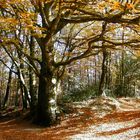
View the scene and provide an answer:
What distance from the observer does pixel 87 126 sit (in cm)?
1523

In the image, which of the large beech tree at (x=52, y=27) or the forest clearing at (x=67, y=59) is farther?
the forest clearing at (x=67, y=59)

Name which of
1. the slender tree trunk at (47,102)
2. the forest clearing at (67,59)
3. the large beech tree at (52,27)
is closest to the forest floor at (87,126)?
the forest clearing at (67,59)

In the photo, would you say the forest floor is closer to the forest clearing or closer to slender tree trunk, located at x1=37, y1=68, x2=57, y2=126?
the forest clearing

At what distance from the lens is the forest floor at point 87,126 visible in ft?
42.3

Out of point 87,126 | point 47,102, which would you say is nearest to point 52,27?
point 47,102

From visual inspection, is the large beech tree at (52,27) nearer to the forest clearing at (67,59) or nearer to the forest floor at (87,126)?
the forest clearing at (67,59)

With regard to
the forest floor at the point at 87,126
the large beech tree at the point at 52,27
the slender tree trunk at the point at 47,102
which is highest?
the large beech tree at the point at 52,27

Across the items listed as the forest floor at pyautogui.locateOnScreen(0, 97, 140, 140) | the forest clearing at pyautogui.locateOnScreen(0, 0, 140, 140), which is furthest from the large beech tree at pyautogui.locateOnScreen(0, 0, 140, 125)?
the forest floor at pyautogui.locateOnScreen(0, 97, 140, 140)

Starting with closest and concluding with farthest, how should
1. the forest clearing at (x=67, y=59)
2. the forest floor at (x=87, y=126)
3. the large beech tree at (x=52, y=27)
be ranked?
the large beech tree at (x=52, y=27) < the forest clearing at (x=67, y=59) < the forest floor at (x=87, y=126)

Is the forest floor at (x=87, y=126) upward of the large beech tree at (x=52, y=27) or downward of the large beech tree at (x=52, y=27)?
downward

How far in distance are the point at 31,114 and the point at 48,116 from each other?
2849mm

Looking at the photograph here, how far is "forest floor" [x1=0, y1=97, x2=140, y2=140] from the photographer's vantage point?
12.9 m

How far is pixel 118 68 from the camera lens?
35.8 m

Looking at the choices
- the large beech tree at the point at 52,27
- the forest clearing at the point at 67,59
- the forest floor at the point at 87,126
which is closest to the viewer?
the large beech tree at the point at 52,27
